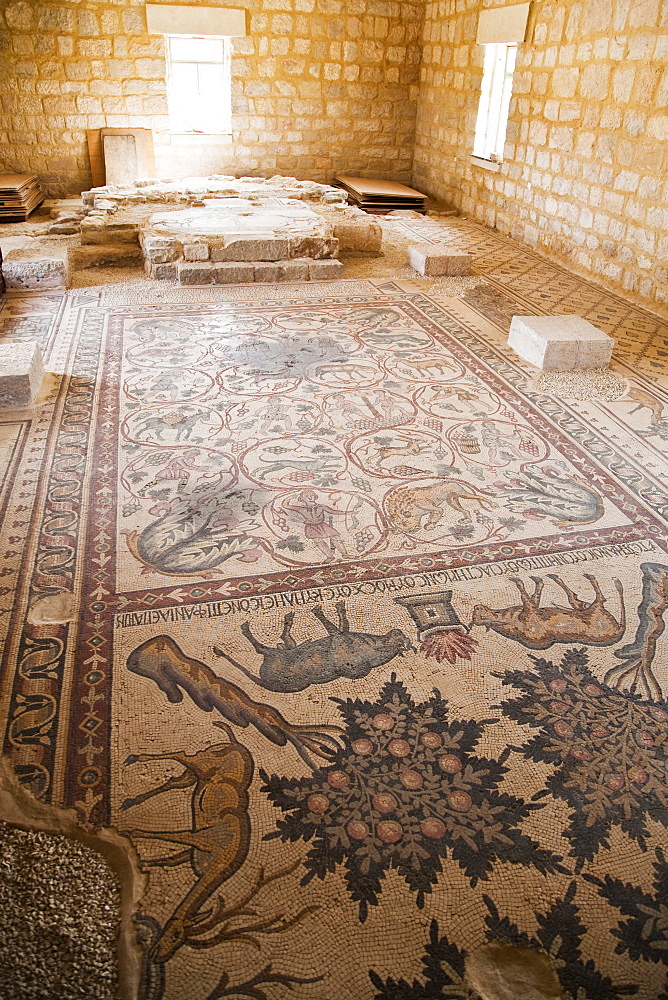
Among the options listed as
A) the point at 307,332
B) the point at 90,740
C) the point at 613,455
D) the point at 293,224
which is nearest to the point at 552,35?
the point at 293,224

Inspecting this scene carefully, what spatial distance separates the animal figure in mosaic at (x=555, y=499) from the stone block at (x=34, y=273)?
4.41 m

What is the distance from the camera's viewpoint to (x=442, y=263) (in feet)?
20.5

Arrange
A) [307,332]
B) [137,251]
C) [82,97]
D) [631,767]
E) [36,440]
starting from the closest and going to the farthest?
1. [631,767]
2. [36,440]
3. [307,332]
4. [137,251]
5. [82,97]

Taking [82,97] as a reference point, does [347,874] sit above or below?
below

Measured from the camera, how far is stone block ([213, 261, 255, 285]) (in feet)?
19.5

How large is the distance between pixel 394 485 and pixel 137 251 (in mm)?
4654

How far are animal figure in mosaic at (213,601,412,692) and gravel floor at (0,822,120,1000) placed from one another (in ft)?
2.30

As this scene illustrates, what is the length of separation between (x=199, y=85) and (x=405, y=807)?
10100 mm

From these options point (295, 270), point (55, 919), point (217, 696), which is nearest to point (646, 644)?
point (217, 696)

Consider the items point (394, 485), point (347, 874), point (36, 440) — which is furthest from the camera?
point (36, 440)

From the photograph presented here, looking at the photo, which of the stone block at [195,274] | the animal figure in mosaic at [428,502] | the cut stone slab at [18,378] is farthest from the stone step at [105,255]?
the animal figure in mosaic at [428,502]

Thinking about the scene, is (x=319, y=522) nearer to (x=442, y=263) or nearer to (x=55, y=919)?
(x=55, y=919)

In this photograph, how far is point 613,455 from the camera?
347cm

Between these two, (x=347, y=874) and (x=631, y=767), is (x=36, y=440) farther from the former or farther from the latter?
(x=631, y=767)
